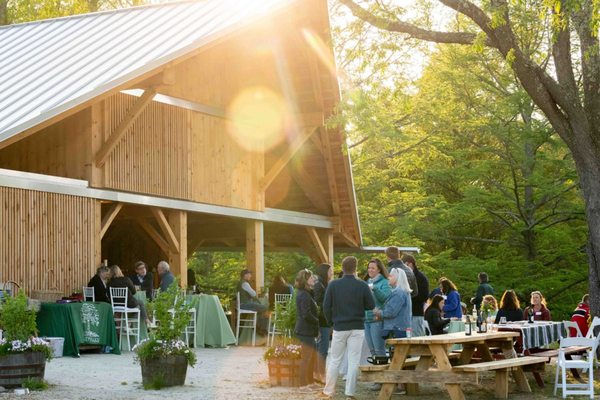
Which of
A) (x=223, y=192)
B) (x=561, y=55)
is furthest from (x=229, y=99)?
(x=561, y=55)

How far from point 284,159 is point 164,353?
31.2 ft

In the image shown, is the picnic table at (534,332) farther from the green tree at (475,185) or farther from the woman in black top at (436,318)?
the green tree at (475,185)

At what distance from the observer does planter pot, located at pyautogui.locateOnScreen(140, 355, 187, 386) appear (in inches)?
406

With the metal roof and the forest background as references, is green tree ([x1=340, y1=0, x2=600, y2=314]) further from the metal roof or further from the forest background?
the forest background

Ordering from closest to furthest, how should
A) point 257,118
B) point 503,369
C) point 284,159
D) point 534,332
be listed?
point 503,369
point 534,332
point 284,159
point 257,118

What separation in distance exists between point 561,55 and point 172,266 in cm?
759

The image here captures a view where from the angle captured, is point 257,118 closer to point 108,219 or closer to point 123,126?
point 123,126

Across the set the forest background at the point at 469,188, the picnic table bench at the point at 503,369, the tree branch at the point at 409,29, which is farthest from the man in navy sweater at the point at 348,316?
the forest background at the point at 469,188

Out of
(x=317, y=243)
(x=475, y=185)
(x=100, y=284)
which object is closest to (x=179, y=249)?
(x=100, y=284)

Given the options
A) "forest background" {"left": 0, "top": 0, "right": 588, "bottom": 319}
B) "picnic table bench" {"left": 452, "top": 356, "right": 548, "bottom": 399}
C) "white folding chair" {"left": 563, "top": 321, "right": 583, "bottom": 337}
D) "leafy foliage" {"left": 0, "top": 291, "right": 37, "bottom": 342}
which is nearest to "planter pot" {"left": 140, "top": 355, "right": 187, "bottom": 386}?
"leafy foliage" {"left": 0, "top": 291, "right": 37, "bottom": 342}

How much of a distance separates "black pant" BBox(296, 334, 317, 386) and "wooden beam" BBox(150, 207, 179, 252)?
22.5 feet

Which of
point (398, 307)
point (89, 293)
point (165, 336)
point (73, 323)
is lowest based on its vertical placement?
point (165, 336)

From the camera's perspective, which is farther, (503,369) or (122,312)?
(122,312)

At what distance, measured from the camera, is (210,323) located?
16.1 m
